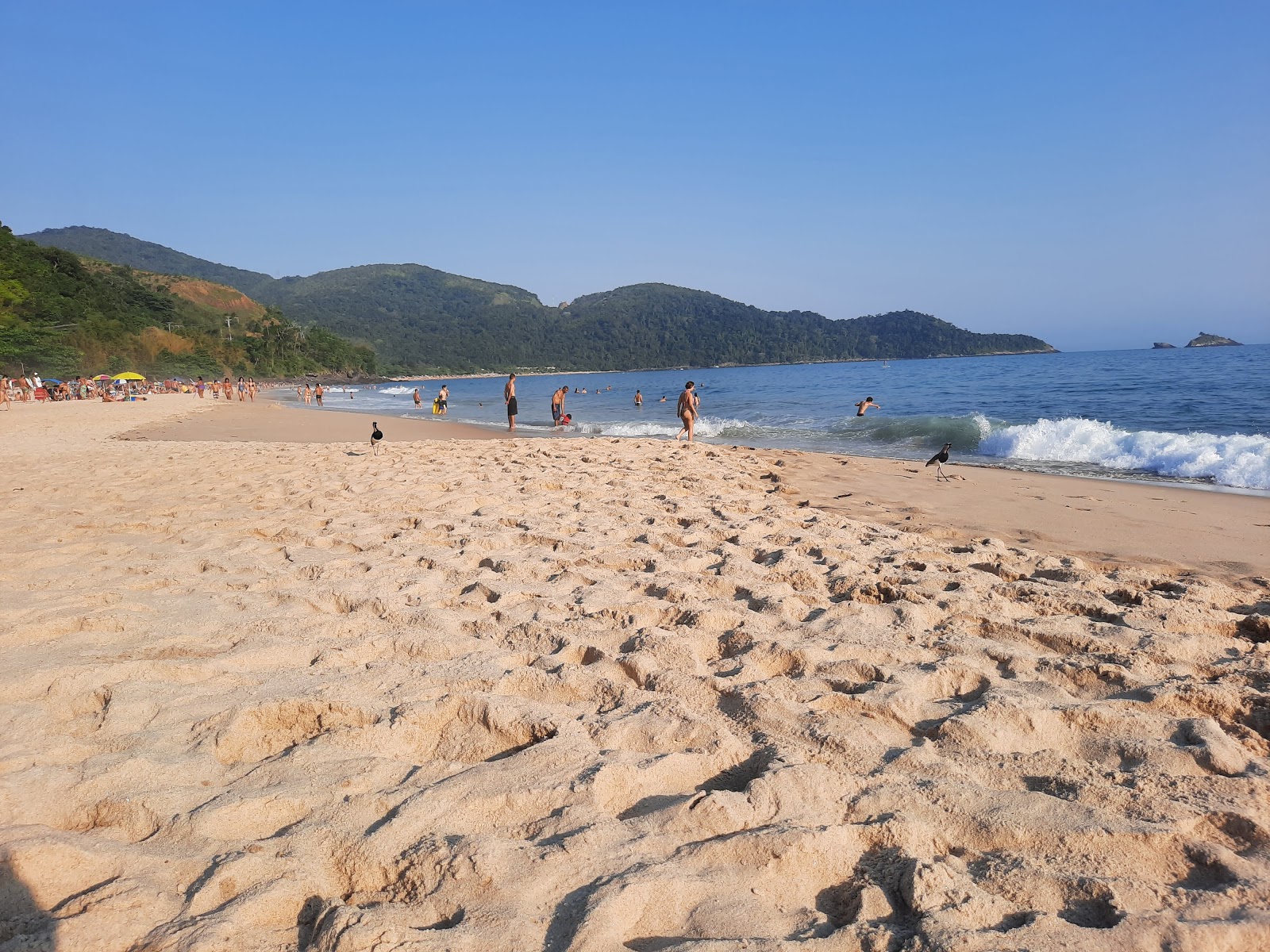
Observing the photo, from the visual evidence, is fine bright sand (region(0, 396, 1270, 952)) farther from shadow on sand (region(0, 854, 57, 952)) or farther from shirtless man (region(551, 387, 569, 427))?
shirtless man (region(551, 387, 569, 427))

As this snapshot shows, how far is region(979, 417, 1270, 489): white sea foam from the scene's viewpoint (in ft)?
32.1

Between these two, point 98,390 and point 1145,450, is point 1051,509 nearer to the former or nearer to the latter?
point 1145,450

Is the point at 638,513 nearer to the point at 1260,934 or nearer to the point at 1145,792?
the point at 1145,792

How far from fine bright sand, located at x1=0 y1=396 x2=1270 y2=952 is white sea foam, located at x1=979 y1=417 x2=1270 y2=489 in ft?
19.5

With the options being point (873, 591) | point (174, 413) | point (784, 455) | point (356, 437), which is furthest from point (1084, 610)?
point (174, 413)

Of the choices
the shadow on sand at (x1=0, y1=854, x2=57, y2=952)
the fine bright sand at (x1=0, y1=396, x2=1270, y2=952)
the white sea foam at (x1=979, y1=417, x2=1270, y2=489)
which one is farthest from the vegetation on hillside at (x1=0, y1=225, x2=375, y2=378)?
the shadow on sand at (x1=0, y1=854, x2=57, y2=952)

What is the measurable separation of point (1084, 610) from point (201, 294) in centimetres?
14131

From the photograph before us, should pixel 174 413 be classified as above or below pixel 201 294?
below

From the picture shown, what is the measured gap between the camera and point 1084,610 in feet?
12.2

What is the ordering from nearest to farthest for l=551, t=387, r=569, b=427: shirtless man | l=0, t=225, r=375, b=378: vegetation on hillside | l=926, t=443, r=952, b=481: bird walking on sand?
l=926, t=443, r=952, b=481: bird walking on sand < l=551, t=387, r=569, b=427: shirtless man < l=0, t=225, r=375, b=378: vegetation on hillside

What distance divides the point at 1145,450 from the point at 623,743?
13.1 meters

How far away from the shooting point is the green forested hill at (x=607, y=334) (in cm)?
15738

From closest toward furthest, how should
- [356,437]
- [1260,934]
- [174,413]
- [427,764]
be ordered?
1. [1260,934]
2. [427,764]
3. [356,437]
4. [174,413]

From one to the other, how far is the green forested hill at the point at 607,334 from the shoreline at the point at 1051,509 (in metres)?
136
